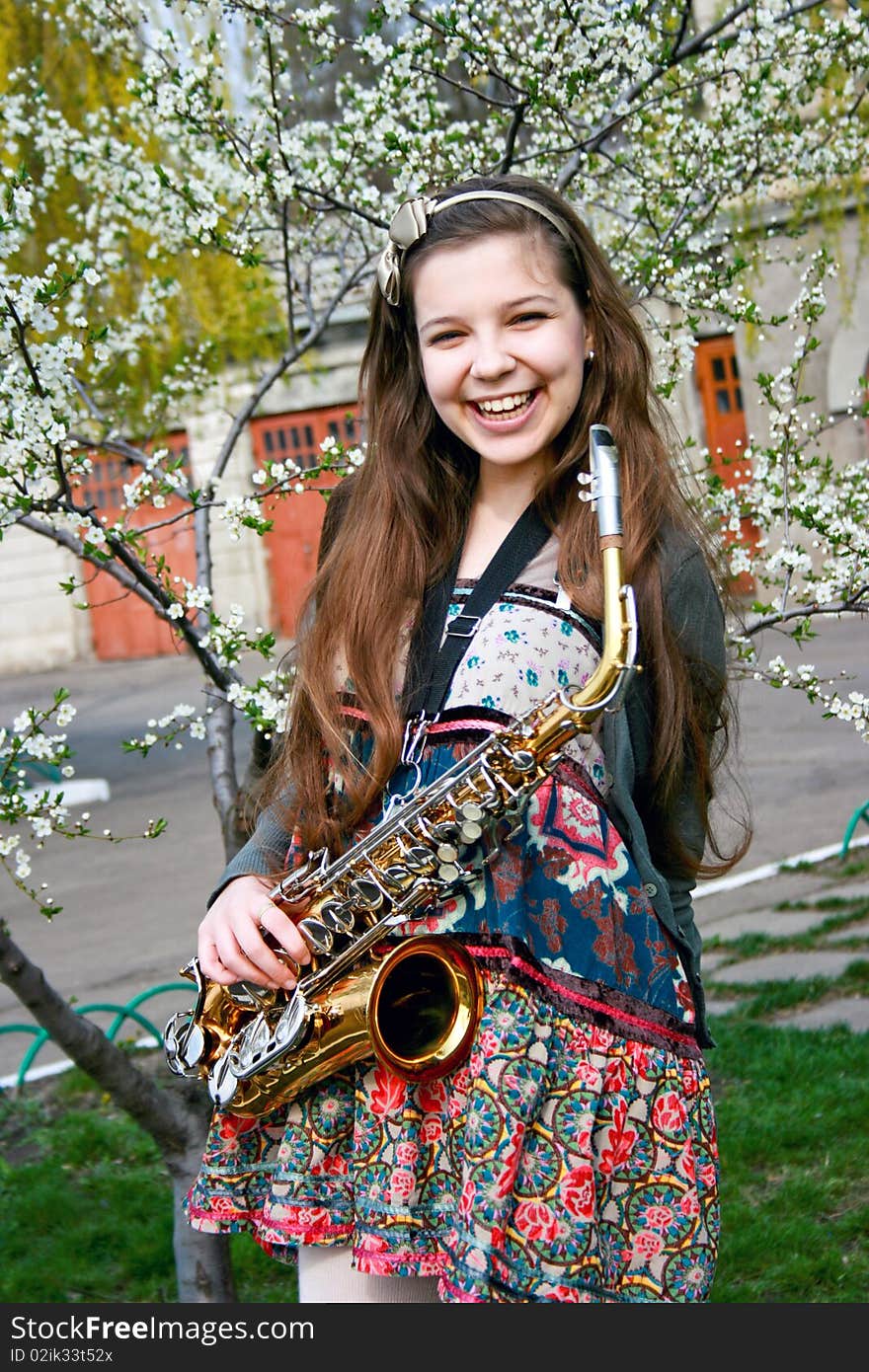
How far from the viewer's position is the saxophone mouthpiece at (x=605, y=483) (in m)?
2.00

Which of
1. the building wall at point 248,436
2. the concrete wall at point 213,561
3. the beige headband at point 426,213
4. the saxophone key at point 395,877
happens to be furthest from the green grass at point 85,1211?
the concrete wall at point 213,561

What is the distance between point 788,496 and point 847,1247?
2.02 m

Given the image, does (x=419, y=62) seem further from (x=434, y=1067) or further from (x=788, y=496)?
(x=434, y=1067)

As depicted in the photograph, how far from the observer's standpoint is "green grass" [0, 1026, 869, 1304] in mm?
3842

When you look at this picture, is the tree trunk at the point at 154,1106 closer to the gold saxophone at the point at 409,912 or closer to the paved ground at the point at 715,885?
the gold saxophone at the point at 409,912

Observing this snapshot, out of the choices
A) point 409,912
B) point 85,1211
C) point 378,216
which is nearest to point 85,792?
point 85,1211

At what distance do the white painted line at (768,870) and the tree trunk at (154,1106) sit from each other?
14.2 ft

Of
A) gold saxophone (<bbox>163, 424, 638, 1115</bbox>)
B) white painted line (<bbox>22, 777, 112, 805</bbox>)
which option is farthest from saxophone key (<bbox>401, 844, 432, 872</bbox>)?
white painted line (<bbox>22, 777, 112, 805</bbox>)

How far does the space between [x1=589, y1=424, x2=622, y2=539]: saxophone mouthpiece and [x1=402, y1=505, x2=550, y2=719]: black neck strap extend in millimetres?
262

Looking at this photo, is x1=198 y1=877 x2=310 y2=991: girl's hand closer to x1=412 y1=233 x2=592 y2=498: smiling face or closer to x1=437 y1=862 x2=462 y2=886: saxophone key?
x1=437 y1=862 x2=462 y2=886: saxophone key

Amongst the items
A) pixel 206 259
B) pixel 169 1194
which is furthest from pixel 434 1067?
pixel 206 259

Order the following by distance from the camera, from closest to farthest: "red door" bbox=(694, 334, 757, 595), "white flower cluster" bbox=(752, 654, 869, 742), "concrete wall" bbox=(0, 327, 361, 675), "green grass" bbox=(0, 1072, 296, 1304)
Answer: "white flower cluster" bbox=(752, 654, 869, 742) < "green grass" bbox=(0, 1072, 296, 1304) < "red door" bbox=(694, 334, 757, 595) < "concrete wall" bbox=(0, 327, 361, 675)

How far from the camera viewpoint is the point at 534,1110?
1.98m

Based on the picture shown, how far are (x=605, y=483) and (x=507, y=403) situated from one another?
0.32m
